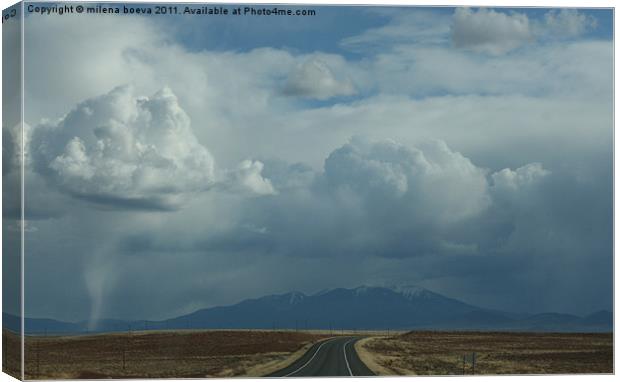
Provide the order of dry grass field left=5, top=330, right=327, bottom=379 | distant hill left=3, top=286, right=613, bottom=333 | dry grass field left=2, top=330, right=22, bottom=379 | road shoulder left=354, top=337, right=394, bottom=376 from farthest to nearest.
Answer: road shoulder left=354, top=337, right=394, bottom=376, distant hill left=3, top=286, right=613, bottom=333, dry grass field left=2, top=330, right=22, bottom=379, dry grass field left=5, top=330, right=327, bottom=379

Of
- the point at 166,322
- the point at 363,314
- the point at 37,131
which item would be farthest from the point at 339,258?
the point at 37,131

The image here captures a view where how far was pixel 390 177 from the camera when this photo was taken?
35.7 meters

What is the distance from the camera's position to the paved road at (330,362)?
35438 mm

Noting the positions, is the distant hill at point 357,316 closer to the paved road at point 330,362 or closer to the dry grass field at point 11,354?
the dry grass field at point 11,354

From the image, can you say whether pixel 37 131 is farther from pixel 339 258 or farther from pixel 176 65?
pixel 339 258

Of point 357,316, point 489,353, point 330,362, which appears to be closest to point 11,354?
point 330,362

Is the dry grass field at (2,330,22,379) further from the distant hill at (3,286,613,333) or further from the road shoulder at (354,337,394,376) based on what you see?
the road shoulder at (354,337,394,376)

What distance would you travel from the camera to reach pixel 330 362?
3569 centimetres

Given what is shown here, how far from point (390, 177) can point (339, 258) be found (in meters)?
2.37

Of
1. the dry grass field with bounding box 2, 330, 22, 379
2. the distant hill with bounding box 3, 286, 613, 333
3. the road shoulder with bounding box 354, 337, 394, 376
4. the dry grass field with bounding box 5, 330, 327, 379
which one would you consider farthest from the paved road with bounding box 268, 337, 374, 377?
the dry grass field with bounding box 2, 330, 22, 379

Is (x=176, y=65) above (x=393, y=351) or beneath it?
above

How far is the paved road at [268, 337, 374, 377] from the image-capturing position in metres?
35.4

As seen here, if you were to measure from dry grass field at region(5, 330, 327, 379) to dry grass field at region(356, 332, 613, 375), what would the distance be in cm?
178

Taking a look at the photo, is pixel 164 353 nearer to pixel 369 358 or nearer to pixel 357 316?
pixel 357 316
